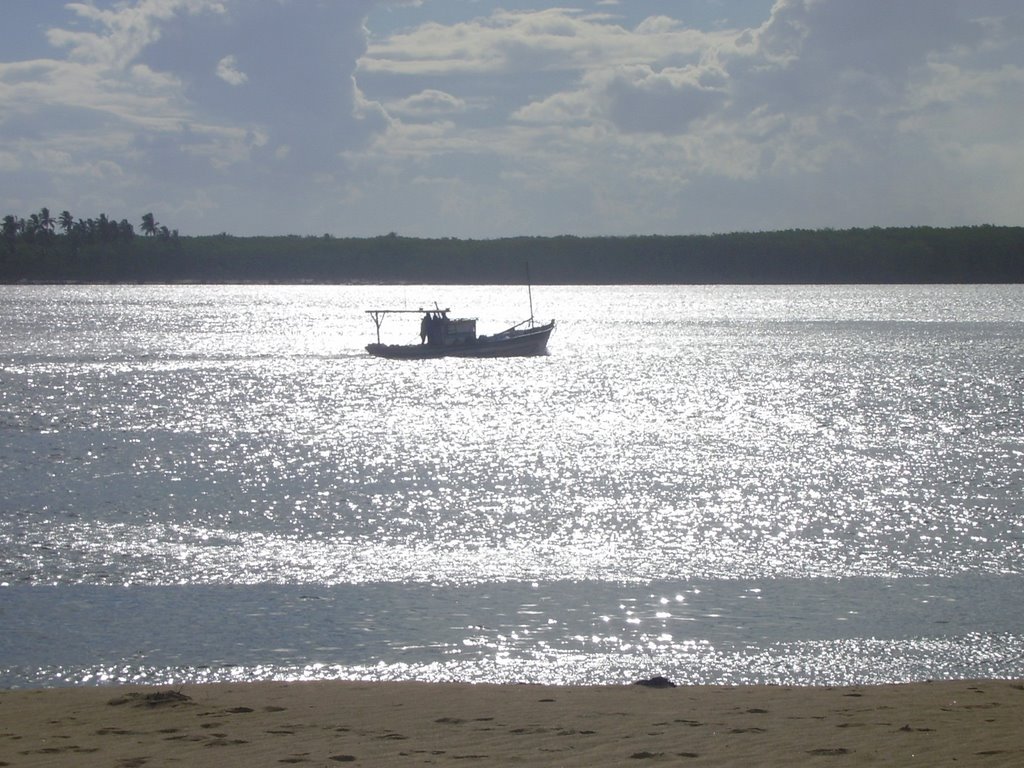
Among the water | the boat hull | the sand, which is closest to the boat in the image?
the boat hull

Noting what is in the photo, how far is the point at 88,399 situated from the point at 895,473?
3519 cm

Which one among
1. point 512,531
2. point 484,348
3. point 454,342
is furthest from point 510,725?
point 484,348

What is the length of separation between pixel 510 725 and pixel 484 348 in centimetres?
6103

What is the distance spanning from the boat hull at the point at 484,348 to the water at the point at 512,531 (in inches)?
483

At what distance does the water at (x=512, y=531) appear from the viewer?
14406mm

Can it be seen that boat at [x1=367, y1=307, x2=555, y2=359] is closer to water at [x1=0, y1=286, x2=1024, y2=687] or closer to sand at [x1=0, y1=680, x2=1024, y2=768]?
water at [x1=0, y1=286, x2=1024, y2=687]

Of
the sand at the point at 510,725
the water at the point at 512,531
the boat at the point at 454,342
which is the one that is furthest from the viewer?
the boat at the point at 454,342

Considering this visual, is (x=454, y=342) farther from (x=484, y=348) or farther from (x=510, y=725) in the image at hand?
(x=510, y=725)

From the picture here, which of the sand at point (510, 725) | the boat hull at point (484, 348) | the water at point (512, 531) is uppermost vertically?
the boat hull at point (484, 348)

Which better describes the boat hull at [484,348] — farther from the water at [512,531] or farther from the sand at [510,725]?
the sand at [510,725]

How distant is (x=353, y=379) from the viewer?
62.7 metres

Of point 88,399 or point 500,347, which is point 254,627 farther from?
point 500,347

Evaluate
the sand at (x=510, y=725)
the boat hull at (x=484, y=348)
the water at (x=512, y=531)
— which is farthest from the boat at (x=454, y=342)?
the sand at (x=510, y=725)

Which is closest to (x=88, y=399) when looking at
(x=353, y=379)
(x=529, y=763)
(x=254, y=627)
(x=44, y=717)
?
(x=353, y=379)
